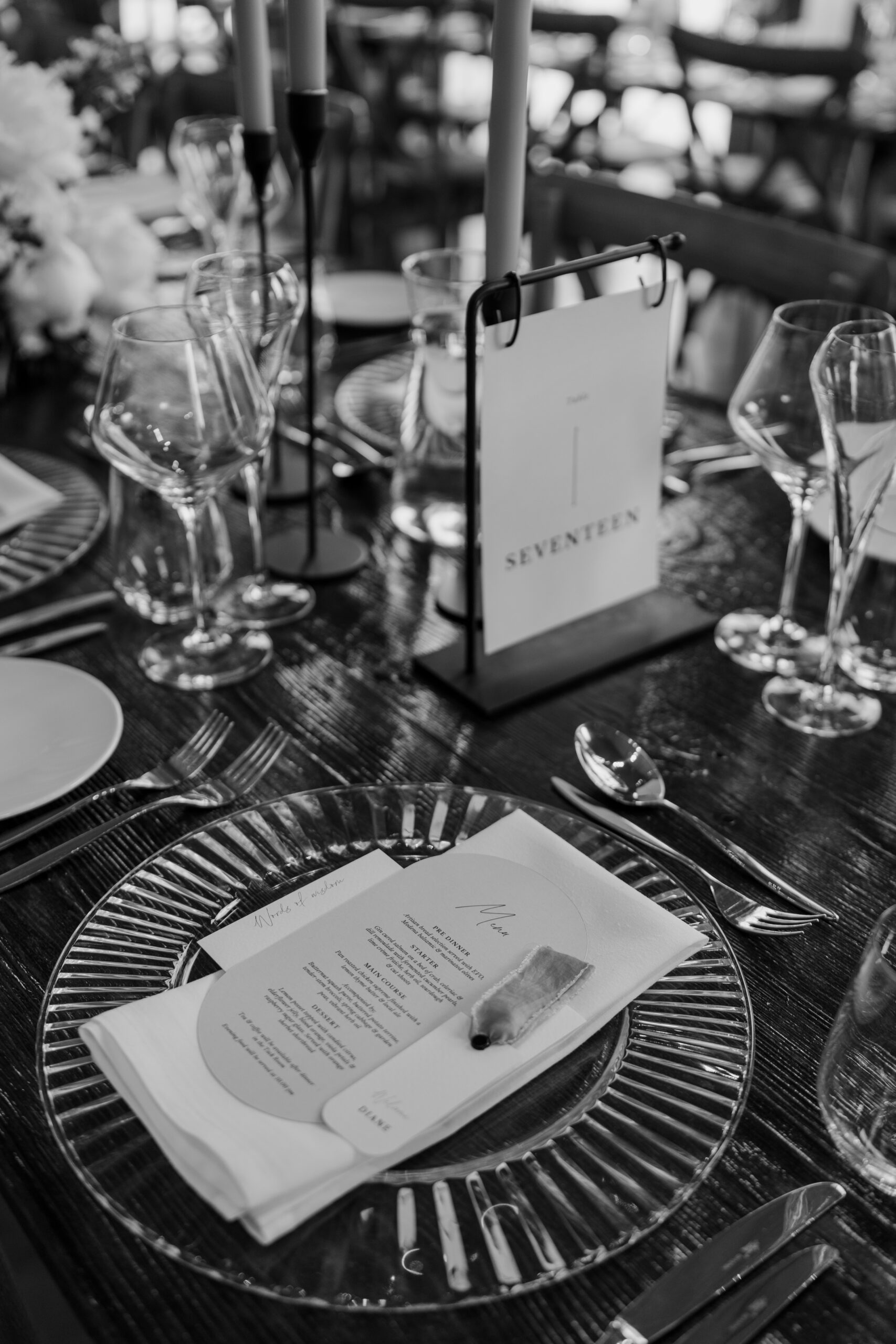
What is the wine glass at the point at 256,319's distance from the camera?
0.90 meters

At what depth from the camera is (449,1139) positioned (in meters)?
0.52

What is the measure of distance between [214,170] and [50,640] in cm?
69

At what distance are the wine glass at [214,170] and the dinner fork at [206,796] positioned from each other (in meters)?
0.76

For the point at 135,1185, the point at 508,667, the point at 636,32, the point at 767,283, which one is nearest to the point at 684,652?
the point at 508,667

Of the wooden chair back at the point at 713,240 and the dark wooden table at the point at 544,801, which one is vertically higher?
the wooden chair back at the point at 713,240

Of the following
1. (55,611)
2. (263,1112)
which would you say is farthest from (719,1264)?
(55,611)

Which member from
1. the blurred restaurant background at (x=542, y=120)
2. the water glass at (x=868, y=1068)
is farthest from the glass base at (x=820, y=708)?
the blurred restaurant background at (x=542, y=120)

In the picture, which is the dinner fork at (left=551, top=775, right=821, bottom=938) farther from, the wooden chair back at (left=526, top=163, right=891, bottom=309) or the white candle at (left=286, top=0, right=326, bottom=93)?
the wooden chair back at (left=526, top=163, right=891, bottom=309)

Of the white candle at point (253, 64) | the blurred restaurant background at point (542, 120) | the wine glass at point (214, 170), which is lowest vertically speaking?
the blurred restaurant background at point (542, 120)

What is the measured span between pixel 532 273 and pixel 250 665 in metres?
0.32

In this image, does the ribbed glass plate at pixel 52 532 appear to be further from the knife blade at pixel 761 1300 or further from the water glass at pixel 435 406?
the knife blade at pixel 761 1300

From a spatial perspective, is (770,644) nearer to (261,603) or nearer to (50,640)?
(261,603)

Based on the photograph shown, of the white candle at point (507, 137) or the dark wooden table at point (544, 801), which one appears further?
the white candle at point (507, 137)

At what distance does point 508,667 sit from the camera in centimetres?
88
